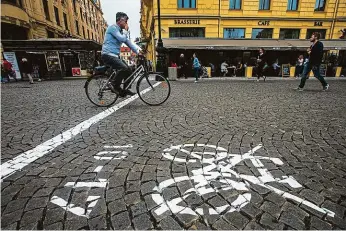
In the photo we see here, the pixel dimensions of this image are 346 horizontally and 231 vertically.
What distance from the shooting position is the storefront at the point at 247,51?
1700cm

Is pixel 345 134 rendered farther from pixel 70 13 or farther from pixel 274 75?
pixel 70 13

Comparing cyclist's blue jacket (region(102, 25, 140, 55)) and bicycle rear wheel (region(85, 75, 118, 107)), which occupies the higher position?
cyclist's blue jacket (region(102, 25, 140, 55))

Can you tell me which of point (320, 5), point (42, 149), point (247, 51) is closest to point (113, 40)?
point (42, 149)

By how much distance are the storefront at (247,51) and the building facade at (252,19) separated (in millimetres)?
1461

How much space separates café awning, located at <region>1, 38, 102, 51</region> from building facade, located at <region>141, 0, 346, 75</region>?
7822mm

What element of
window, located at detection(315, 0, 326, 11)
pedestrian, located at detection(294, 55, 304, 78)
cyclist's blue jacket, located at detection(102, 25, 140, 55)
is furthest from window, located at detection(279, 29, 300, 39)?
cyclist's blue jacket, located at detection(102, 25, 140, 55)

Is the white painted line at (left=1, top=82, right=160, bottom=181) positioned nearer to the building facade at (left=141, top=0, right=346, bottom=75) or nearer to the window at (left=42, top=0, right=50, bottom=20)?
the building facade at (left=141, top=0, right=346, bottom=75)

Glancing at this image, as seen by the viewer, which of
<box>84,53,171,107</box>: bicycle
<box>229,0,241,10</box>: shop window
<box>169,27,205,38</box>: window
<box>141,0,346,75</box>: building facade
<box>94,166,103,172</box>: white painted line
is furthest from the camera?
<box>169,27,205,38</box>: window

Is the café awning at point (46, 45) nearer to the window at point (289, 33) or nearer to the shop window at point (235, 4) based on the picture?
the shop window at point (235, 4)

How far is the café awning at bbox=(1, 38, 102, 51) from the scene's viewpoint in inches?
679

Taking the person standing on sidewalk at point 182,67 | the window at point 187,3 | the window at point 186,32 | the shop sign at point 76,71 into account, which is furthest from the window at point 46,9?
the person standing on sidewalk at point 182,67

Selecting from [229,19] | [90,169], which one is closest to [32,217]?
[90,169]

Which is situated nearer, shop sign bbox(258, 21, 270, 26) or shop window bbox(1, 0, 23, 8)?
shop window bbox(1, 0, 23, 8)

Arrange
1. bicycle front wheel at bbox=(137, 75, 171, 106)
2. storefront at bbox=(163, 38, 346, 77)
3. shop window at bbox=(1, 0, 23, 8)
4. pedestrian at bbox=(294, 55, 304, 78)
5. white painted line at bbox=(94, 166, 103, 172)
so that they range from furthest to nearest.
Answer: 1. shop window at bbox=(1, 0, 23, 8)
2. storefront at bbox=(163, 38, 346, 77)
3. pedestrian at bbox=(294, 55, 304, 78)
4. bicycle front wheel at bbox=(137, 75, 171, 106)
5. white painted line at bbox=(94, 166, 103, 172)
